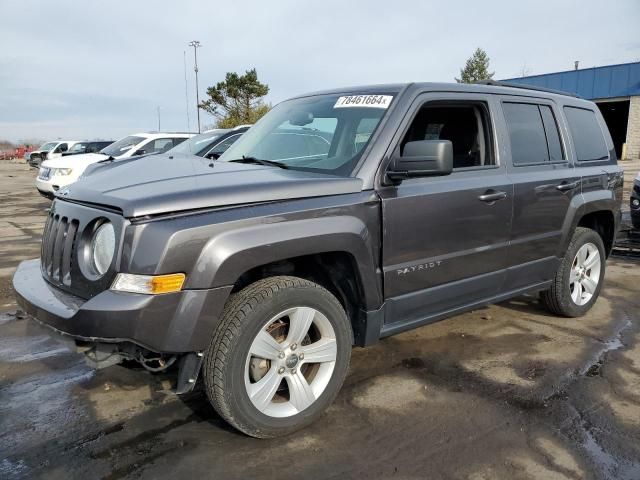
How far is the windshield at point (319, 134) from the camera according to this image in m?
3.24

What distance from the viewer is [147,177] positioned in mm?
2865

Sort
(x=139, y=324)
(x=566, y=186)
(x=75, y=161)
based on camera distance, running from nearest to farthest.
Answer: (x=139, y=324), (x=566, y=186), (x=75, y=161)

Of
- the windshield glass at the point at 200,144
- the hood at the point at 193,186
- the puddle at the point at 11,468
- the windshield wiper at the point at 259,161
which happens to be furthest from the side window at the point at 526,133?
the windshield glass at the point at 200,144

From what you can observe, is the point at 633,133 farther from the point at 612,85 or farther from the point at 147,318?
the point at 147,318

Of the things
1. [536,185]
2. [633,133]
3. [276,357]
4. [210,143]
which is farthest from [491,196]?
[633,133]

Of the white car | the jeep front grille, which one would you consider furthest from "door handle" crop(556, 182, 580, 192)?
the white car

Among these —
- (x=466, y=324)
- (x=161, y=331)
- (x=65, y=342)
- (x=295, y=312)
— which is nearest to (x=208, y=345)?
(x=161, y=331)

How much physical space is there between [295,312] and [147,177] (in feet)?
3.63

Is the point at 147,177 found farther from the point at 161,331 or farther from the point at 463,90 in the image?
the point at 463,90

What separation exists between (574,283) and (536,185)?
1340mm

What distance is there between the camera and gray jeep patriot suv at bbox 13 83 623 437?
7.83 ft

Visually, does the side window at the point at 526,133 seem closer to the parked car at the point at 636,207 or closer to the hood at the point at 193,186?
the hood at the point at 193,186

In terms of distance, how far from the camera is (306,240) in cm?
270

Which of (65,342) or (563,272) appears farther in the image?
(563,272)
